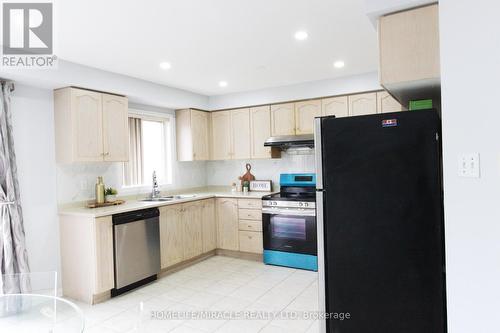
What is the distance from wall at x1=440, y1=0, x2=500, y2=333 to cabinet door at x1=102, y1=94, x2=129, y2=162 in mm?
3312

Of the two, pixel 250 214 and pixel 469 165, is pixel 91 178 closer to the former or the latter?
pixel 250 214

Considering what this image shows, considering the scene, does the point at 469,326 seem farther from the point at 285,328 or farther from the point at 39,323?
the point at 39,323

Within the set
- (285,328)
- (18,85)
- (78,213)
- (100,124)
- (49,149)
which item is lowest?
(285,328)

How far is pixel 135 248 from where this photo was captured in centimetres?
352

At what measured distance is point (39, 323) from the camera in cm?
190

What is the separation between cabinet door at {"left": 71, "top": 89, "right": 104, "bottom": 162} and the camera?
10.9ft

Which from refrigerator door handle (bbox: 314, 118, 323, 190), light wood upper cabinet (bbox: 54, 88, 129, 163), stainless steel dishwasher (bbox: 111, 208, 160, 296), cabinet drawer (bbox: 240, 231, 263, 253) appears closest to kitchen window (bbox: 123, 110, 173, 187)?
light wood upper cabinet (bbox: 54, 88, 129, 163)

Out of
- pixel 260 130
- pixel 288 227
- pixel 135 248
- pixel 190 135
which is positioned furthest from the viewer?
pixel 190 135

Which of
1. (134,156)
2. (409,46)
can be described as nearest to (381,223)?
(409,46)

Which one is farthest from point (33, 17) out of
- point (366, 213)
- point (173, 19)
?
point (366, 213)

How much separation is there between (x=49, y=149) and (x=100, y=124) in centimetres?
59

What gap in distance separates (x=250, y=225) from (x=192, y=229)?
0.83 m

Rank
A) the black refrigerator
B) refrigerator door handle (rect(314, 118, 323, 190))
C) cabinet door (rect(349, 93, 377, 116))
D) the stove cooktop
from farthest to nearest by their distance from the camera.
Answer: the stove cooktop → cabinet door (rect(349, 93, 377, 116)) → refrigerator door handle (rect(314, 118, 323, 190)) → the black refrigerator

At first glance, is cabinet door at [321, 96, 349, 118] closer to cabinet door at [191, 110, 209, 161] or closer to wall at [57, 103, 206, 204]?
cabinet door at [191, 110, 209, 161]
